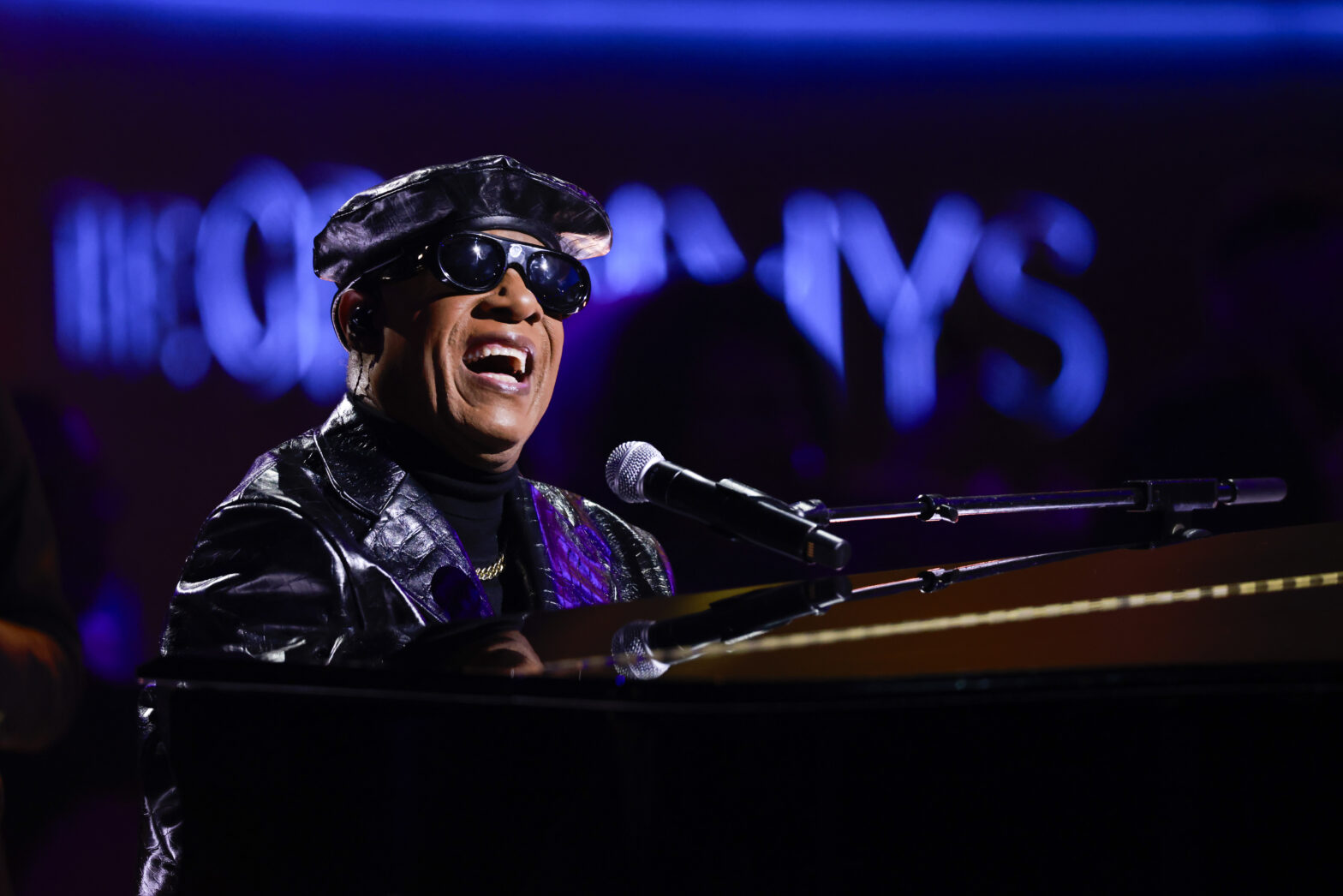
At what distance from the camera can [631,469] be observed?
1369 millimetres

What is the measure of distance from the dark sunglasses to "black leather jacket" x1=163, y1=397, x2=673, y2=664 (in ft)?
0.99

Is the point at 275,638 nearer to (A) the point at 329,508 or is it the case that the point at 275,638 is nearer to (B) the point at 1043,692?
(A) the point at 329,508

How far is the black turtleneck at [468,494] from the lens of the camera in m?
1.75

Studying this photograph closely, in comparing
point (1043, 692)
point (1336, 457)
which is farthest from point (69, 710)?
point (1336, 457)

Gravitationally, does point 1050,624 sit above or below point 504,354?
below

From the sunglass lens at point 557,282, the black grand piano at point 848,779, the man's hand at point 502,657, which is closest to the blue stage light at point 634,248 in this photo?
the sunglass lens at point 557,282

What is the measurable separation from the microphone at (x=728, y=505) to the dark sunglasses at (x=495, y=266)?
0.51 m

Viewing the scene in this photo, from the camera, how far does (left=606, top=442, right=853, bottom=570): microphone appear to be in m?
1.08

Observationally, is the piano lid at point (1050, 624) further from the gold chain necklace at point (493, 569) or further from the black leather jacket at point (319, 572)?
the gold chain necklace at point (493, 569)

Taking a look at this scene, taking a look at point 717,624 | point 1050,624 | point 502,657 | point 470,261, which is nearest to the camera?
point 502,657

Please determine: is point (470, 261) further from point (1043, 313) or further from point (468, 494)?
point (1043, 313)

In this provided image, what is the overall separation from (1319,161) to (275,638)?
10.9 ft

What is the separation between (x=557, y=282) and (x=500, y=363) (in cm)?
19

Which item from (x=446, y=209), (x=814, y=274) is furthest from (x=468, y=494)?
(x=814, y=274)
